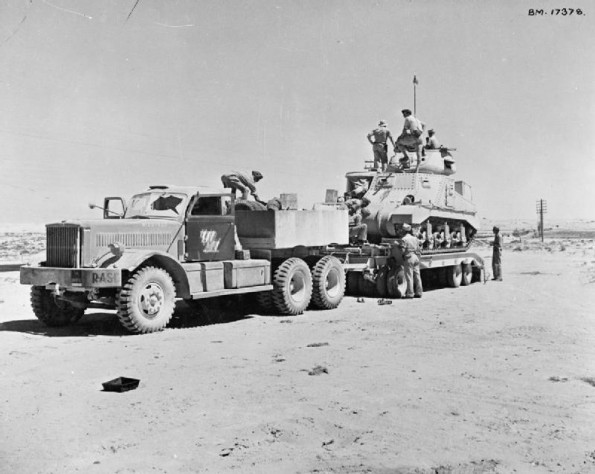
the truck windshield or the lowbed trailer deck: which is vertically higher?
the truck windshield

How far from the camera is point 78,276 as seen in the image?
9914 millimetres

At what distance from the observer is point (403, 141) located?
19391mm

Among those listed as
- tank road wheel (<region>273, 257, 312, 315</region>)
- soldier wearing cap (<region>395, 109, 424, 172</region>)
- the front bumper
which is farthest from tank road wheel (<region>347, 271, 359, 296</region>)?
the front bumper

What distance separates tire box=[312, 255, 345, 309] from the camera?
13438 millimetres

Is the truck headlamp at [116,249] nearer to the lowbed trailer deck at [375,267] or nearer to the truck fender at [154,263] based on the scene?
the truck fender at [154,263]

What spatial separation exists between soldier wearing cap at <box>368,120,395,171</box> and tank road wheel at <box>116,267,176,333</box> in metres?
10.4

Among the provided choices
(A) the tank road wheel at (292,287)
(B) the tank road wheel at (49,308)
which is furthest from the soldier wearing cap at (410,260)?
(B) the tank road wheel at (49,308)

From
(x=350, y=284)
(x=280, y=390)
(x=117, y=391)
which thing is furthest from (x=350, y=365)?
(x=350, y=284)

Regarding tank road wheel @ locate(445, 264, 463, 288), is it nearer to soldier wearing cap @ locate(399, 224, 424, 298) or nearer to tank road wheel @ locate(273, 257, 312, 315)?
soldier wearing cap @ locate(399, 224, 424, 298)

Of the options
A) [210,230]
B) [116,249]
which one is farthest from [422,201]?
[116,249]

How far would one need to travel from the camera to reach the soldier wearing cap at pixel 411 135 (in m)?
19.1

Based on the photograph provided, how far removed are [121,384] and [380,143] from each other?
14.0 meters

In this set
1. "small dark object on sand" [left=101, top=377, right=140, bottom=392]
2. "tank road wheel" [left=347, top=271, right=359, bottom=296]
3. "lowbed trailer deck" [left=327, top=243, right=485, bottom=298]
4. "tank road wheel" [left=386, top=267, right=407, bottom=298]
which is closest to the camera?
"small dark object on sand" [left=101, top=377, right=140, bottom=392]

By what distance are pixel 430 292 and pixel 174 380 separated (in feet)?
36.4
